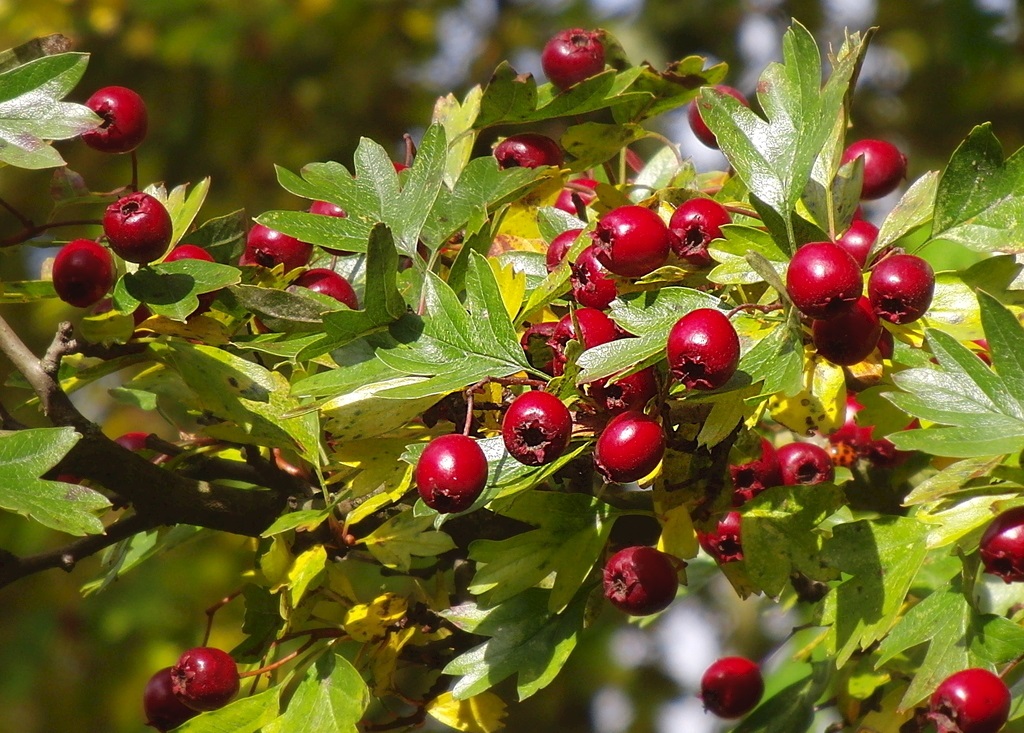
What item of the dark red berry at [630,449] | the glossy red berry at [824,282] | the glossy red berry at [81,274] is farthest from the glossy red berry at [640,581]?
the glossy red berry at [81,274]

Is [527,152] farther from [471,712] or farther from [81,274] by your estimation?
[471,712]

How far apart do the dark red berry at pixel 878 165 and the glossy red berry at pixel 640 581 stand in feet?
1.32

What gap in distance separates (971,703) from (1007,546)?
0.39 feet

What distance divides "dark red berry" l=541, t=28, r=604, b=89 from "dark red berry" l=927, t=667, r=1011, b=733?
66cm

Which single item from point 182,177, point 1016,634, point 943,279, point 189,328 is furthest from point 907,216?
point 182,177

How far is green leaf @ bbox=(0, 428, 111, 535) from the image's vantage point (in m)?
0.82

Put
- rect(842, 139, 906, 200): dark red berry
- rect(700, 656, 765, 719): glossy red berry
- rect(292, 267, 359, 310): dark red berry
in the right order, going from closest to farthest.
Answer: rect(292, 267, 359, 310): dark red berry, rect(842, 139, 906, 200): dark red berry, rect(700, 656, 765, 719): glossy red berry

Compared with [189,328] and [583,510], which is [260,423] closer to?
[189,328]

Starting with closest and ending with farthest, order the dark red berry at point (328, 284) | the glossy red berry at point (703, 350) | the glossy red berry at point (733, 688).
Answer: the glossy red berry at point (703, 350) < the dark red berry at point (328, 284) < the glossy red berry at point (733, 688)

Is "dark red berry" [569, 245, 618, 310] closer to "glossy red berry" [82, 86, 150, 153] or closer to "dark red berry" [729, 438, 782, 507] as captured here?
"dark red berry" [729, 438, 782, 507]

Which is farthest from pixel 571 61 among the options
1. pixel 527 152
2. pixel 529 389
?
pixel 529 389

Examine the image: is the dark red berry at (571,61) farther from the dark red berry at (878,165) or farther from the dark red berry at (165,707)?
the dark red berry at (165,707)

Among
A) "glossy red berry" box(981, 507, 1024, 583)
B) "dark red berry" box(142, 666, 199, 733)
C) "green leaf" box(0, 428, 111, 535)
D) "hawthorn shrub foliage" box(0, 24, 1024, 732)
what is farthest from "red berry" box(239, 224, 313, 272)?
"glossy red berry" box(981, 507, 1024, 583)

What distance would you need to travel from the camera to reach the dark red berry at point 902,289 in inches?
31.0
